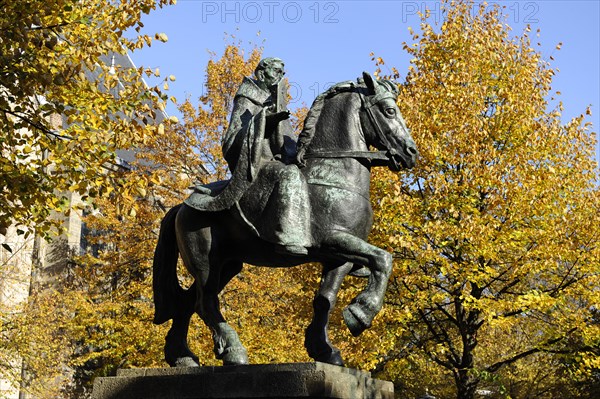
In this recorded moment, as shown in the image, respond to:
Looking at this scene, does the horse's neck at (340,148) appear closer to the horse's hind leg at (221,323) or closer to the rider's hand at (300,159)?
the rider's hand at (300,159)

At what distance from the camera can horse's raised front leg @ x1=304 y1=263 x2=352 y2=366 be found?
677cm

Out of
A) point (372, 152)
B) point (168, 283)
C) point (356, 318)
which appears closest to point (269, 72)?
point (372, 152)

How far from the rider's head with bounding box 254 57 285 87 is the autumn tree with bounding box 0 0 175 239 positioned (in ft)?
12.2

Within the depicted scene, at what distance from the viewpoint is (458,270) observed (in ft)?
53.3

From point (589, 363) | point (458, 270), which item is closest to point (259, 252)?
point (458, 270)

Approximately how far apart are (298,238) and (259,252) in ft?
2.09

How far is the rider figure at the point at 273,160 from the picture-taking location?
22.1 feet

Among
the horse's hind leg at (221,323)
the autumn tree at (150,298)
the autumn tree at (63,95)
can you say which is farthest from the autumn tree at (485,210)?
the horse's hind leg at (221,323)

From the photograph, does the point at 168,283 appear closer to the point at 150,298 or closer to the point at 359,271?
the point at 359,271

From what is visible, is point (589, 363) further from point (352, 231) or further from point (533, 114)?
point (352, 231)

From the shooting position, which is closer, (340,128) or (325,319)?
(325,319)

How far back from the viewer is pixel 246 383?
6297 millimetres

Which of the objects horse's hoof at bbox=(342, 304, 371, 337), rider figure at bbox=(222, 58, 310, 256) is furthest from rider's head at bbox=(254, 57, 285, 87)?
horse's hoof at bbox=(342, 304, 371, 337)

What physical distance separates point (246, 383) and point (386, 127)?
2567 millimetres
